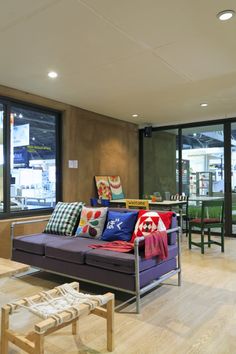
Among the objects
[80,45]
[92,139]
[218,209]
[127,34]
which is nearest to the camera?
[127,34]

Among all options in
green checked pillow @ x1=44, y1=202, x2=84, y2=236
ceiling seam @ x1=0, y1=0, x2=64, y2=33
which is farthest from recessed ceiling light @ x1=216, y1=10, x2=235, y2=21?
green checked pillow @ x1=44, y1=202, x2=84, y2=236

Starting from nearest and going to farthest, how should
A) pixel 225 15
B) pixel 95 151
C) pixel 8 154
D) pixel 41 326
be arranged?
pixel 41 326 < pixel 225 15 < pixel 8 154 < pixel 95 151

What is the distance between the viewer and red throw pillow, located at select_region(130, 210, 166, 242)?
10.5 ft

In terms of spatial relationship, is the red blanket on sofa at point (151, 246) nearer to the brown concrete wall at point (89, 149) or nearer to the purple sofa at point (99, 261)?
the purple sofa at point (99, 261)

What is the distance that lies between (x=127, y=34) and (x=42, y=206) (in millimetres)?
3374

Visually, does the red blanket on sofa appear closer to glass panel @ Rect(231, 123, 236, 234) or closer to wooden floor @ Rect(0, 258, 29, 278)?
wooden floor @ Rect(0, 258, 29, 278)

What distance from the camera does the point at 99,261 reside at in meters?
2.95

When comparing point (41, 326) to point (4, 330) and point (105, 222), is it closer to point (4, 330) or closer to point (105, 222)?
point (4, 330)

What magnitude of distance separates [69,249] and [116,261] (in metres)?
0.65

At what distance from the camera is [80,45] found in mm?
3084

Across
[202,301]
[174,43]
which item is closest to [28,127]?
[174,43]

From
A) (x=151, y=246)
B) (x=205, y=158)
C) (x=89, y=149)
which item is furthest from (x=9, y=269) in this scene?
(x=205, y=158)

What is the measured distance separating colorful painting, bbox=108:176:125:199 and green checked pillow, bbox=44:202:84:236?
2343 mm

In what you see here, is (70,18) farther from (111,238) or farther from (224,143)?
(224,143)
